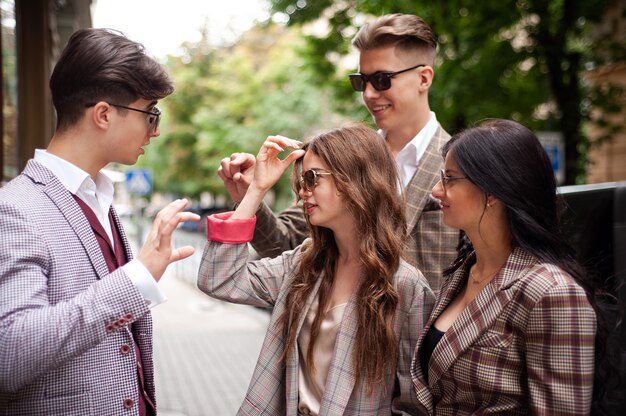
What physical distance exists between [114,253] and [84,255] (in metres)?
0.21

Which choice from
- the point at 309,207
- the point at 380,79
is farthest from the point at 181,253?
the point at 380,79

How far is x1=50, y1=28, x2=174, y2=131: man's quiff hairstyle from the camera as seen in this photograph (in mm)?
2117

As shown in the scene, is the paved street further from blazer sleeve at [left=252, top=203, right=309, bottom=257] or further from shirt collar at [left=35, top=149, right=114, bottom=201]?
shirt collar at [left=35, top=149, right=114, bottom=201]

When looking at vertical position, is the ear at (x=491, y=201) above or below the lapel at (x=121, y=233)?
above

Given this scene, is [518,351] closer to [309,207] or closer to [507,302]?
[507,302]

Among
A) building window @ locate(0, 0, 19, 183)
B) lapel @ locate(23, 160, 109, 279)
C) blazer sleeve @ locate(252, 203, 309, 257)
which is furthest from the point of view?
building window @ locate(0, 0, 19, 183)

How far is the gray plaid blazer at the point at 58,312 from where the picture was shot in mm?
1691

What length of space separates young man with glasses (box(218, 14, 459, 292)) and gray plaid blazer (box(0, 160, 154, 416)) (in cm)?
102

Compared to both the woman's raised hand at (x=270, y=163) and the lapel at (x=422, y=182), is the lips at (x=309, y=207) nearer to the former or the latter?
the woman's raised hand at (x=270, y=163)

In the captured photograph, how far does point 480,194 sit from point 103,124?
126 cm

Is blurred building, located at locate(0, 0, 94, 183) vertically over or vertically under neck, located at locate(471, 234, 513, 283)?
over

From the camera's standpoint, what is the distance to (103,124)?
2.14 m

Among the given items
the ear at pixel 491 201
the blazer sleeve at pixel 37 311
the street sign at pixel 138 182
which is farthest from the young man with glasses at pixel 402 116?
the street sign at pixel 138 182

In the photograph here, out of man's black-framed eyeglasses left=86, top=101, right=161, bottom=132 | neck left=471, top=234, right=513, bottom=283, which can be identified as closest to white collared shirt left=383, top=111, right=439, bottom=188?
neck left=471, top=234, right=513, bottom=283
